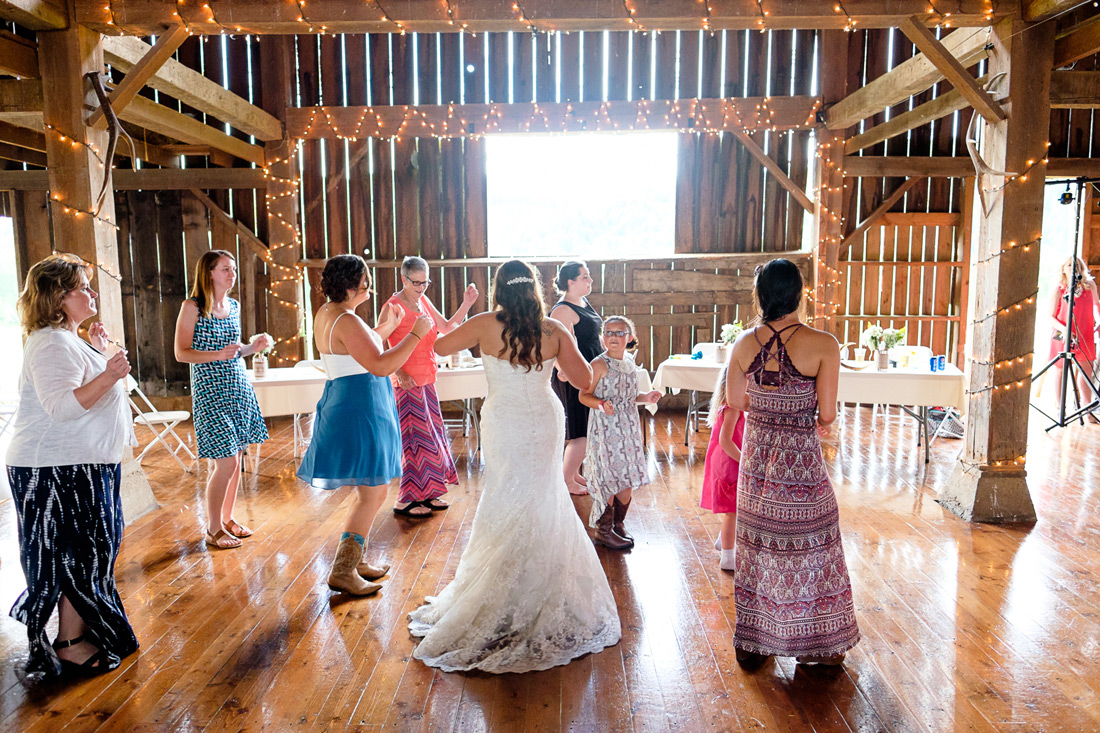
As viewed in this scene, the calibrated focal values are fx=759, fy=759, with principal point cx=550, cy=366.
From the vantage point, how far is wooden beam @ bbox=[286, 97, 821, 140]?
24.8 feet

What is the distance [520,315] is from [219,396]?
2.13m

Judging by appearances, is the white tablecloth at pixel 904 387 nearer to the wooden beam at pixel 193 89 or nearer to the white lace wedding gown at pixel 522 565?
the white lace wedding gown at pixel 522 565

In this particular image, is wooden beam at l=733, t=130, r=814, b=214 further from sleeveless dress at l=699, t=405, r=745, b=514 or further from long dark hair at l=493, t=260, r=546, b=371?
long dark hair at l=493, t=260, r=546, b=371

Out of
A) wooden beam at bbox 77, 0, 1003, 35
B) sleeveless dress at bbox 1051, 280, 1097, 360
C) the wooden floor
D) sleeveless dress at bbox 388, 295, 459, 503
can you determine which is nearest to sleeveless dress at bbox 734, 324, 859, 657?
the wooden floor

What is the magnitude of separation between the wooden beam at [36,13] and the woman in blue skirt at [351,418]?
96.3 inches

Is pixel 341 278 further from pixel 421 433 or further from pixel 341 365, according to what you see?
pixel 421 433

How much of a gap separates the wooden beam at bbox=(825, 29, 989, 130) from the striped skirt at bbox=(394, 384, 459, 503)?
401 cm

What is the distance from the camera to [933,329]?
31.4 feet

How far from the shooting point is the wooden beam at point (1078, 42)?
4369 mm

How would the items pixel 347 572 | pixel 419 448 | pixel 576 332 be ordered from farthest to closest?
pixel 419 448 → pixel 576 332 → pixel 347 572

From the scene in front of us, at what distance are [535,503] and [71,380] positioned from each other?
1741 mm

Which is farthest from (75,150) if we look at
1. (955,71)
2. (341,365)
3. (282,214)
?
(955,71)

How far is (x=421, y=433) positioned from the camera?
497 centimetres

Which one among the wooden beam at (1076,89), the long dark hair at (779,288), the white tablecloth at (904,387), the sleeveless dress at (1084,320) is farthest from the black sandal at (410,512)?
the sleeveless dress at (1084,320)
